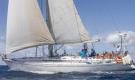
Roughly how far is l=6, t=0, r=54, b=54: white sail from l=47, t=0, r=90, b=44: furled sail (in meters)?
1.50

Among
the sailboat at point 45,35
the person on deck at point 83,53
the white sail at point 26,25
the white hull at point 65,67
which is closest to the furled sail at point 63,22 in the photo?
Result: the sailboat at point 45,35

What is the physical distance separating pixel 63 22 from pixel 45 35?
3.33 meters

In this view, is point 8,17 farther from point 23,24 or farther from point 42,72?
point 42,72

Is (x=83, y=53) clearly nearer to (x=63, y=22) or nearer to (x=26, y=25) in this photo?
(x=63, y=22)

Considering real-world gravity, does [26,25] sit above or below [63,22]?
below

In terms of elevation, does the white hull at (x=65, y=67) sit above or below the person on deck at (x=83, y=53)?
below

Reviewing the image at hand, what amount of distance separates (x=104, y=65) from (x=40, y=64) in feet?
27.9

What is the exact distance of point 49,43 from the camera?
61031mm

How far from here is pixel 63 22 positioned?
205 ft

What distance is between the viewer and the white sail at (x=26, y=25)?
199 feet

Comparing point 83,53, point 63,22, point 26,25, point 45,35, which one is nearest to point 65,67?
point 83,53

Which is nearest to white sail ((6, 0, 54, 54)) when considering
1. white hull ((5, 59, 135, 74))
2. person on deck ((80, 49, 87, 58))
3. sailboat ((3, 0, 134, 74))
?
sailboat ((3, 0, 134, 74))

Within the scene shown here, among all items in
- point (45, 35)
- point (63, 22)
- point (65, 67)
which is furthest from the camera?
point (63, 22)

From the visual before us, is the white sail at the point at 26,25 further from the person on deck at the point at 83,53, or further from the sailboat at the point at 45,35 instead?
the person on deck at the point at 83,53
